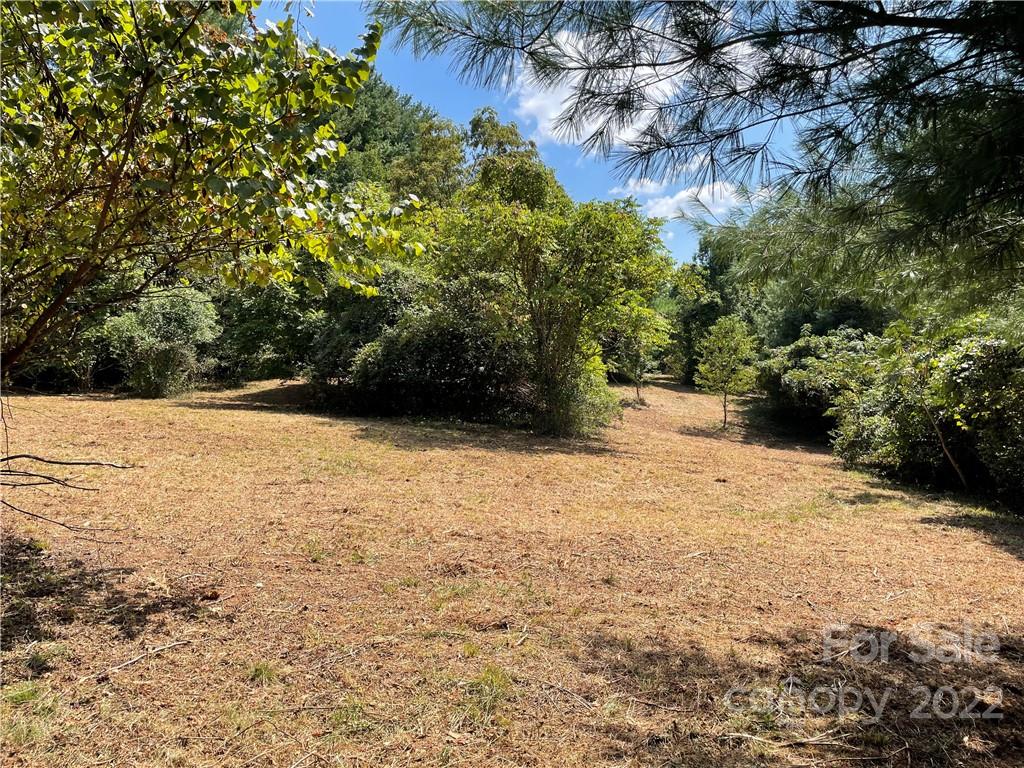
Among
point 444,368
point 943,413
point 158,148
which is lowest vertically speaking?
point 943,413

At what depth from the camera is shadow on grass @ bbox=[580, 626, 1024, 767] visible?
189 cm

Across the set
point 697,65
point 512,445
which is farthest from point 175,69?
point 512,445

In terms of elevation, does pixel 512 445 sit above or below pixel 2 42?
below

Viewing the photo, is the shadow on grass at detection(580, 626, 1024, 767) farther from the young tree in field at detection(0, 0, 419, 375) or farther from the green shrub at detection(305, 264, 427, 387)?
the green shrub at detection(305, 264, 427, 387)

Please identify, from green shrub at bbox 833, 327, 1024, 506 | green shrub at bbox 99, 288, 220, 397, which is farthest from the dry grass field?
green shrub at bbox 99, 288, 220, 397

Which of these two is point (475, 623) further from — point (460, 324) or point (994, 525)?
point (460, 324)

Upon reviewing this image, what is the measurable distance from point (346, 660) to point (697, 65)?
2.96 metres

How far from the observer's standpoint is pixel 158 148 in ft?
7.09

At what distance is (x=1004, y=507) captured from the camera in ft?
21.1

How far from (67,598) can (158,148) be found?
211 cm

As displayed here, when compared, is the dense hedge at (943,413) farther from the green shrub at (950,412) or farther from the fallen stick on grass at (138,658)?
the fallen stick on grass at (138,658)

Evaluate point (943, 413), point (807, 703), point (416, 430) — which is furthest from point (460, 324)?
point (807, 703)

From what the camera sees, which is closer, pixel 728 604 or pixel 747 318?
pixel 728 604

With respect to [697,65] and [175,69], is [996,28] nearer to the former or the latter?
[697,65]
